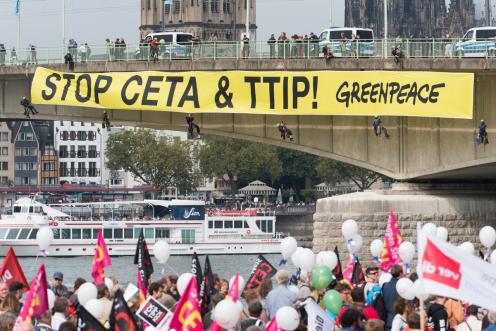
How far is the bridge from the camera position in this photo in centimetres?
4541

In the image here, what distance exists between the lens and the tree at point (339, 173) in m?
163

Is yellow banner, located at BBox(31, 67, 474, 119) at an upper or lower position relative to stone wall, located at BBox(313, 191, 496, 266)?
upper

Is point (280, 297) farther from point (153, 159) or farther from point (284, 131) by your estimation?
point (153, 159)

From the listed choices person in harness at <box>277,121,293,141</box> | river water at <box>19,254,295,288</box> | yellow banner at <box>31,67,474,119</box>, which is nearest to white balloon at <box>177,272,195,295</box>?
yellow banner at <box>31,67,474,119</box>

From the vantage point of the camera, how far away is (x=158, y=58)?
48125mm

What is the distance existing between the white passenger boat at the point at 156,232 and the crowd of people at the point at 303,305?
66.1 meters

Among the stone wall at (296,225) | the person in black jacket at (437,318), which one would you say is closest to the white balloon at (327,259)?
the person in black jacket at (437,318)

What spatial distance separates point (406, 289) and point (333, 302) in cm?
119

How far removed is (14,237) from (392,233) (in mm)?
60898

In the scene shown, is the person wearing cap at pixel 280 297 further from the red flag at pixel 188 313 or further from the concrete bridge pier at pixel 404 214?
the concrete bridge pier at pixel 404 214

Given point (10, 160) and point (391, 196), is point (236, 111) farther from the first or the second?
point (10, 160)

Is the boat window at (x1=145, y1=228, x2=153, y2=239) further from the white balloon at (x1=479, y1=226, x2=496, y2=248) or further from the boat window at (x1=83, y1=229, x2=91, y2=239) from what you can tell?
the white balloon at (x1=479, y1=226, x2=496, y2=248)

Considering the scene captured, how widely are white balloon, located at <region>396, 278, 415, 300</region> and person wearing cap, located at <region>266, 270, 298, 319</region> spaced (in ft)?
4.93

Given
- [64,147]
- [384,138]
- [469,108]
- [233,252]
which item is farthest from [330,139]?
[64,147]
